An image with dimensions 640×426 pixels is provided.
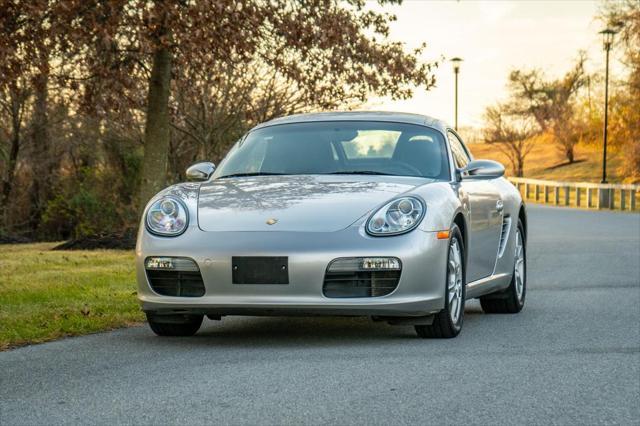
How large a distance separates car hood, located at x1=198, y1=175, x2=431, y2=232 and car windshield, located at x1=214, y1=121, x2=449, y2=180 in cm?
28

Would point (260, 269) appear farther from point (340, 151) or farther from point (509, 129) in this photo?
point (509, 129)

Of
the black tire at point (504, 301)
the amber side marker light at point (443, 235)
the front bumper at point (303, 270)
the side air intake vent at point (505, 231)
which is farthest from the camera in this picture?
the black tire at point (504, 301)

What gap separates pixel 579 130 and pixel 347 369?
222 ft

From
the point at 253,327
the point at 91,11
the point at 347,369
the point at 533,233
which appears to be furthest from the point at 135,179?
the point at 347,369

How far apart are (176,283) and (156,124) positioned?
1077 cm

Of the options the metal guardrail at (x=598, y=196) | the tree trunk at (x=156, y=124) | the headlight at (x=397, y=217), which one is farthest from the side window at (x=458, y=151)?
the metal guardrail at (x=598, y=196)

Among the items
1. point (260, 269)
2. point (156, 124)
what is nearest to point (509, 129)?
point (156, 124)

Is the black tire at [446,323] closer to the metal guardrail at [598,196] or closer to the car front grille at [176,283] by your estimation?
the car front grille at [176,283]

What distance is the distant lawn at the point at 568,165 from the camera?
219 ft

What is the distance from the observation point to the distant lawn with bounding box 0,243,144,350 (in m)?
8.41

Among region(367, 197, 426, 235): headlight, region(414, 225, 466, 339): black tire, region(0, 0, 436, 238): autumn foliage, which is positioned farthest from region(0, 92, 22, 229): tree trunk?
region(367, 197, 426, 235): headlight

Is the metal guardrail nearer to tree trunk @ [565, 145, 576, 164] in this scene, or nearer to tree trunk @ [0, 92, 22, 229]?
tree trunk @ [0, 92, 22, 229]

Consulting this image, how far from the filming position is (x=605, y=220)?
27.5m

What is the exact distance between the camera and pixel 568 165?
75.9 m
